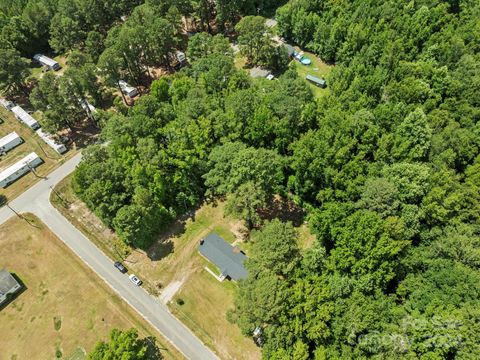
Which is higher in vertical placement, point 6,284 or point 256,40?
point 256,40

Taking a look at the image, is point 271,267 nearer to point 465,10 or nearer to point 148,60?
point 148,60

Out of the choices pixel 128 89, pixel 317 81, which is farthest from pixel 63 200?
pixel 317 81

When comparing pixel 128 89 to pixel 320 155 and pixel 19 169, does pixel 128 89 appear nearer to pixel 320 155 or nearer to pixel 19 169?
pixel 19 169

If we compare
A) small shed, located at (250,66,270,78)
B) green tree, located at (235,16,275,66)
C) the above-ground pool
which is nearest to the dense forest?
green tree, located at (235,16,275,66)

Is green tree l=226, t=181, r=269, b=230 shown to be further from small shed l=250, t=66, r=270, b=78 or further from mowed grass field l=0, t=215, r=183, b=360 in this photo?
small shed l=250, t=66, r=270, b=78

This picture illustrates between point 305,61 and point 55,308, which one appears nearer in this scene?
point 55,308

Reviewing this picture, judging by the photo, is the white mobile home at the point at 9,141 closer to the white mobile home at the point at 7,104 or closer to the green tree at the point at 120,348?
the white mobile home at the point at 7,104

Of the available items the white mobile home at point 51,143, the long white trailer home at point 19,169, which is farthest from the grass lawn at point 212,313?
the long white trailer home at point 19,169
